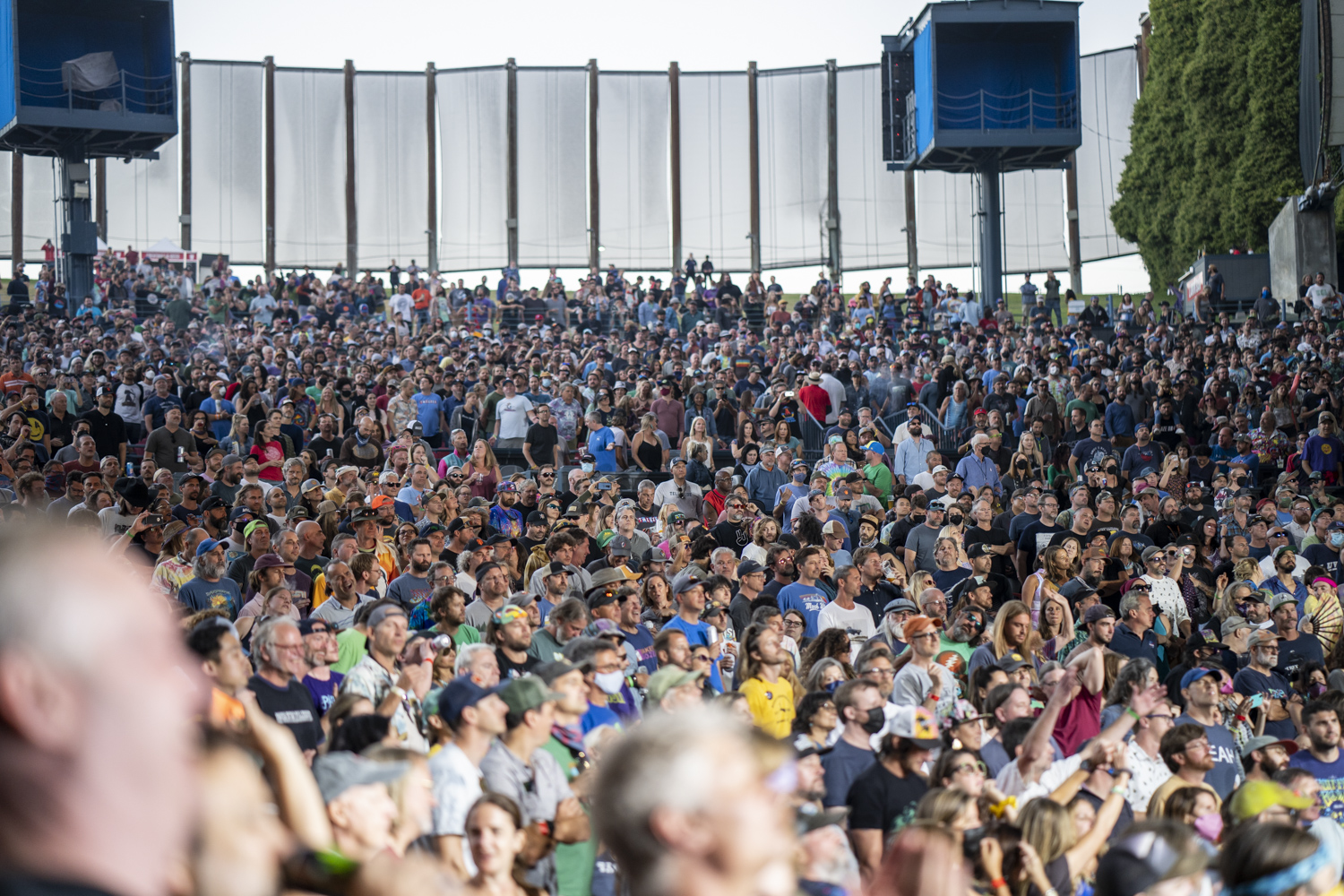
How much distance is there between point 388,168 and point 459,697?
43.5 metres

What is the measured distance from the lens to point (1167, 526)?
12852 mm

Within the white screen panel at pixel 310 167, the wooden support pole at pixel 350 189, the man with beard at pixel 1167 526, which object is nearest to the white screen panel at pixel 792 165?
the wooden support pole at pixel 350 189

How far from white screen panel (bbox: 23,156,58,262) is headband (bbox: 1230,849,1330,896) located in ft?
160

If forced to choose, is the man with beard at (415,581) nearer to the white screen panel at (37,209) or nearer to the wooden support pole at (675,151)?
the wooden support pole at (675,151)

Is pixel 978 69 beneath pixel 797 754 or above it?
above

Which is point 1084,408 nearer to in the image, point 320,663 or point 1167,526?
point 1167,526

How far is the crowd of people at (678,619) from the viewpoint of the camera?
1416 millimetres

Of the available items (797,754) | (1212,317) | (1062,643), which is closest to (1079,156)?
(1212,317)

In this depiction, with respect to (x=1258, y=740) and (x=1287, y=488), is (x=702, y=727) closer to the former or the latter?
(x=1258, y=740)

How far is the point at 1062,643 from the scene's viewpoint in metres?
9.59

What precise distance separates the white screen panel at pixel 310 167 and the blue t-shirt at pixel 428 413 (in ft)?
103

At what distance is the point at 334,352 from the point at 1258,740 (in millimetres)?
19017

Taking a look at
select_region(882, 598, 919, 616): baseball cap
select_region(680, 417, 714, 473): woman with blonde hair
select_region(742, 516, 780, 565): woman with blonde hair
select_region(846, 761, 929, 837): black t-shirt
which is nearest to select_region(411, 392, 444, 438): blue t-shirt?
select_region(680, 417, 714, 473): woman with blonde hair

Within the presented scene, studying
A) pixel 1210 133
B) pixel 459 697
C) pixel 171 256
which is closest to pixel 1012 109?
pixel 1210 133
